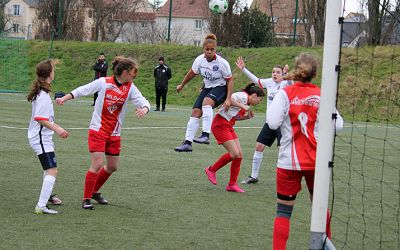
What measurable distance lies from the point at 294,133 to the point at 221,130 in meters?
3.83

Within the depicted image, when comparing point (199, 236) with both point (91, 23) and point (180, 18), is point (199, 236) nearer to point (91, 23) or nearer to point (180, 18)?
point (91, 23)

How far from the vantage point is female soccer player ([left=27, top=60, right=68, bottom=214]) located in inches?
309

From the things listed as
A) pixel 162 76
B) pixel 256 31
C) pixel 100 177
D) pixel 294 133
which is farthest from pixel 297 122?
pixel 256 31

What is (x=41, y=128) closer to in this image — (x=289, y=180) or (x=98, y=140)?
(x=98, y=140)

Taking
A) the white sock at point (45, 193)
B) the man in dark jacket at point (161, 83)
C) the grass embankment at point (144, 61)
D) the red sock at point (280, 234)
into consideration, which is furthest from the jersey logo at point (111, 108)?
the grass embankment at point (144, 61)

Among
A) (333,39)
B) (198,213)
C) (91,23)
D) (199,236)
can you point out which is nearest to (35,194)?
(198,213)

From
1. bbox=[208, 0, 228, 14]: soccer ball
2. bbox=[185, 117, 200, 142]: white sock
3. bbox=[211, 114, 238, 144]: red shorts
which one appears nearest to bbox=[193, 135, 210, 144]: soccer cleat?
bbox=[185, 117, 200, 142]: white sock

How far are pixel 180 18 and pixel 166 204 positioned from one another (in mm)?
83521

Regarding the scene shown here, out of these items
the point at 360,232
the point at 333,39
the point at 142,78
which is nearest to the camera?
the point at 333,39

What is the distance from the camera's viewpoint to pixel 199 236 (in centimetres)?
718

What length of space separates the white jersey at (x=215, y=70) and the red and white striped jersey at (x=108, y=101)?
2.49m

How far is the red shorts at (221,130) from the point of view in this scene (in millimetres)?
9930

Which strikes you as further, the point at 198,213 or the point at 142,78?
the point at 142,78

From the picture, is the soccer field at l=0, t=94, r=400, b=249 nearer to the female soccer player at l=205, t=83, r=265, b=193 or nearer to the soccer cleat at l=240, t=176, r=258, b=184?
the soccer cleat at l=240, t=176, r=258, b=184
